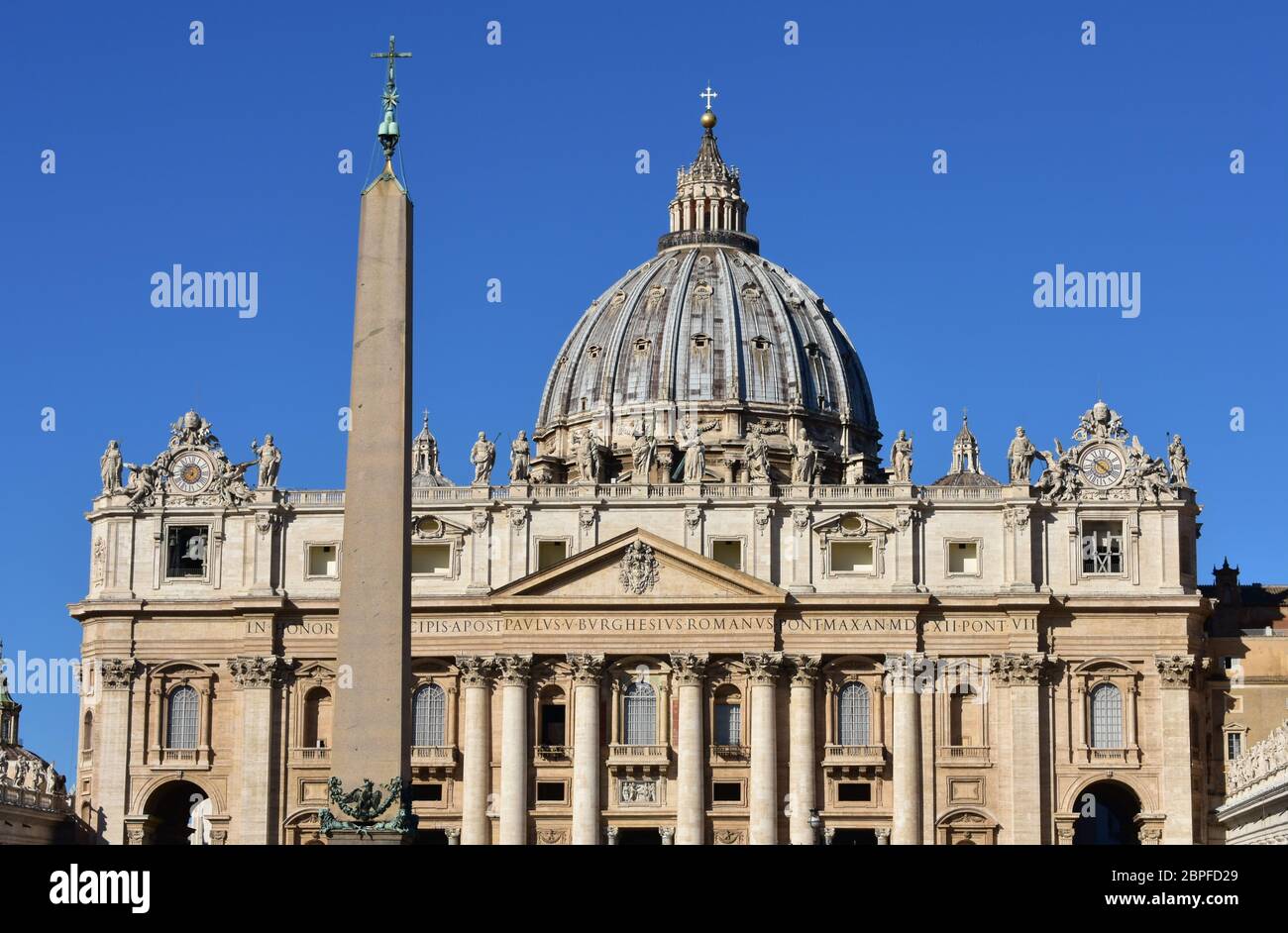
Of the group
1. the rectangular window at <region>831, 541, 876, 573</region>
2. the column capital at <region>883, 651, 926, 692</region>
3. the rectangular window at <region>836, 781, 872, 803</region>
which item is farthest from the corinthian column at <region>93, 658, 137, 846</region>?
the column capital at <region>883, 651, 926, 692</region>

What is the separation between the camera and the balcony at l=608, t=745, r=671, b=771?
101188mm

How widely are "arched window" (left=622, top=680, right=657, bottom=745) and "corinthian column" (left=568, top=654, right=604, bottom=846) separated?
143 centimetres

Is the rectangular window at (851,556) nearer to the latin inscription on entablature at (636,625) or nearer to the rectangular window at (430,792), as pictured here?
the latin inscription on entablature at (636,625)

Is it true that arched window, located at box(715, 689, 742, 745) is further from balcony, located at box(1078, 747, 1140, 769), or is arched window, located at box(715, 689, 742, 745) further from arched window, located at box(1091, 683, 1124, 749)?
arched window, located at box(1091, 683, 1124, 749)

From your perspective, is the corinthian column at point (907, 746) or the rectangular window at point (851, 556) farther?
the rectangular window at point (851, 556)

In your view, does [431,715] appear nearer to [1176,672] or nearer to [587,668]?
[587,668]

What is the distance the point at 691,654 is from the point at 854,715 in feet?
22.1

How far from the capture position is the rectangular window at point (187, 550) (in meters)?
106

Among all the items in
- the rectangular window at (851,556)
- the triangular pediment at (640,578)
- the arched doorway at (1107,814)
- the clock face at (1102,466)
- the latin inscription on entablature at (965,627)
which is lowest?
the arched doorway at (1107,814)

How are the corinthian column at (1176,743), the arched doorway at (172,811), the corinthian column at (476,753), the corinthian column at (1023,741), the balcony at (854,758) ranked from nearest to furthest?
1. the corinthian column at (1176,743)
2. the corinthian column at (1023,741)
3. the corinthian column at (476,753)
4. the balcony at (854,758)
5. the arched doorway at (172,811)

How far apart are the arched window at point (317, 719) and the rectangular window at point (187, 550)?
6.71 metres

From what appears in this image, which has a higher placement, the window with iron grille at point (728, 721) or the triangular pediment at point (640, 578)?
the triangular pediment at point (640, 578)

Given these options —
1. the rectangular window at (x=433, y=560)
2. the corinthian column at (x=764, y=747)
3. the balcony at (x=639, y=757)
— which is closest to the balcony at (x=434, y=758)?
the balcony at (x=639, y=757)
